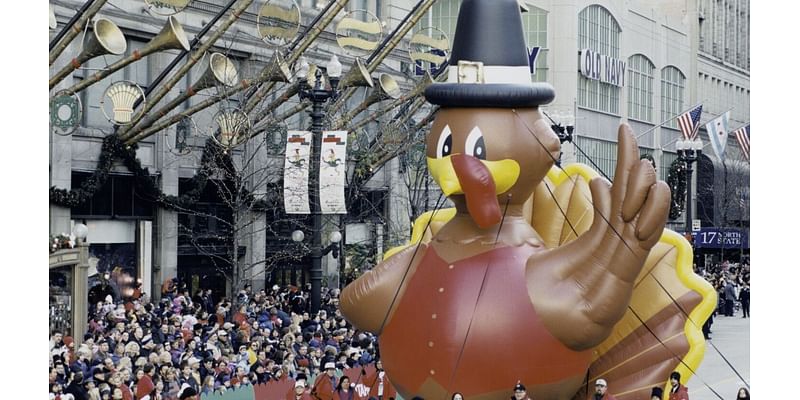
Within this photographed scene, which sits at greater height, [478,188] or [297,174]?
[297,174]

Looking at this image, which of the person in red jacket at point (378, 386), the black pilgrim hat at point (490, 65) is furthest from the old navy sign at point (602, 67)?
the black pilgrim hat at point (490, 65)

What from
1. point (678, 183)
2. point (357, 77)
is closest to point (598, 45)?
point (678, 183)

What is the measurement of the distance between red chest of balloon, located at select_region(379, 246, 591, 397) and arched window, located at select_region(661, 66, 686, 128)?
4840 cm

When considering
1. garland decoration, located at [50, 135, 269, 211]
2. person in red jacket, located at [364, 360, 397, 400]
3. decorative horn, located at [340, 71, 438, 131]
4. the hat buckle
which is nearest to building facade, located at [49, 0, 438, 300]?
garland decoration, located at [50, 135, 269, 211]

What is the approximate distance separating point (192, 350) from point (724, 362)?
41.2 feet

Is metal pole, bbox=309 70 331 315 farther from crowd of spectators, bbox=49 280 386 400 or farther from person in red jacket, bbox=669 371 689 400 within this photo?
person in red jacket, bbox=669 371 689 400

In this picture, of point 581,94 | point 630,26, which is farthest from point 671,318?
point 630,26

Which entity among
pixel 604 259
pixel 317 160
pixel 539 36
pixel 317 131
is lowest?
pixel 604 259

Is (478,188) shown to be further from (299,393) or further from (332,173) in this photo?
Answer: (332,173)

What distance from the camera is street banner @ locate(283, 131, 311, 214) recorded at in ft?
73.3

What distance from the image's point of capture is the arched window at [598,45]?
4968 cm

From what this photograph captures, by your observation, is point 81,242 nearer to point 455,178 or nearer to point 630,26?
point 455,178

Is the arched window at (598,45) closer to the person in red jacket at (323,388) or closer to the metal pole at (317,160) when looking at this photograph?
the metal pole at (317,160)

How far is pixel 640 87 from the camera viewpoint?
5622cm
